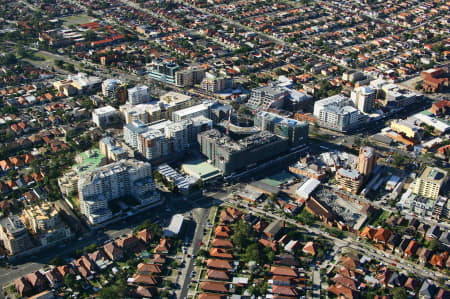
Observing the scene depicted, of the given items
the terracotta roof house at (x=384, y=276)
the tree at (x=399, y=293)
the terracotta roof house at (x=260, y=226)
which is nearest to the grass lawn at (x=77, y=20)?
the terracotta roof house at (x=260, y=226)

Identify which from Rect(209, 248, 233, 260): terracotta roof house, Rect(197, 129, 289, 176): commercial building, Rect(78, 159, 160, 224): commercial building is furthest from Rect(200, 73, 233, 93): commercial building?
Rect(209, 248, 233, 260): terracotta roof house

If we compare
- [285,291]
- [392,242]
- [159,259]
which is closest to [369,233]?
[392,242]

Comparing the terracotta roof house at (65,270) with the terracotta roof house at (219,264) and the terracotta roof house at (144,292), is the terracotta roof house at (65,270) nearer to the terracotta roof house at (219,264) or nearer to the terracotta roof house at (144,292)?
the terracotta roof house at (144,292)

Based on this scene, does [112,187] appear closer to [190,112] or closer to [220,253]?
[220,253]

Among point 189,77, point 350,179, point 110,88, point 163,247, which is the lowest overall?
point 163,247

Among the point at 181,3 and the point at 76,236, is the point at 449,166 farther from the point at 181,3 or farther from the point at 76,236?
the point at 181,3

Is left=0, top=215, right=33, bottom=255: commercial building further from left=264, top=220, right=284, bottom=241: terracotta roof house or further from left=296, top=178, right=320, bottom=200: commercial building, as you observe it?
left=296, top=178, right=320, bottom=200: commercial building
